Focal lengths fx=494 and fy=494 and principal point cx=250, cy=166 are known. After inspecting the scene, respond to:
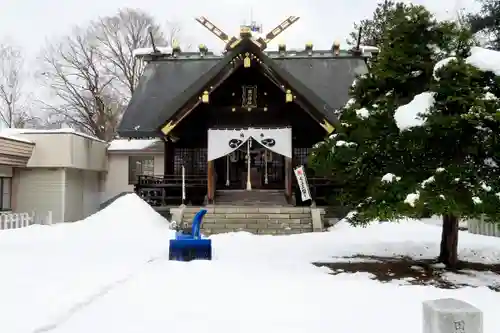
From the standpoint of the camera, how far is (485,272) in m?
8.61

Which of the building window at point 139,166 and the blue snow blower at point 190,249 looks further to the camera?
the building window at point 139,166

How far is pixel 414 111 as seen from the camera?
816cm

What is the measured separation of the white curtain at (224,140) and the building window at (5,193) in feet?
25.7

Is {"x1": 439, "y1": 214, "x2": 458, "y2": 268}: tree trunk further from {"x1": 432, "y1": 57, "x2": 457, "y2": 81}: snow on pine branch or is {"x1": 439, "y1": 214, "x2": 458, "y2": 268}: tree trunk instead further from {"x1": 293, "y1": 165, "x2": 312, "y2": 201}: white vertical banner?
{"x1": 293, "y1": 165, "x2": 312, "y2": 201}: white vertical banner

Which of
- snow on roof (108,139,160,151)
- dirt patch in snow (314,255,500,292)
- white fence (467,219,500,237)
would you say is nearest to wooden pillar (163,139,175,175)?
snow on roof (108,139,160,151)

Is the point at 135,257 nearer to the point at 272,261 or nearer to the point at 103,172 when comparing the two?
the point at 272,261

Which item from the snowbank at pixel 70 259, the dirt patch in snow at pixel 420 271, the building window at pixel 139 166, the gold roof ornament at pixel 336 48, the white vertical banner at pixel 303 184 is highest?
the gold roof ornament at pixel 336 48

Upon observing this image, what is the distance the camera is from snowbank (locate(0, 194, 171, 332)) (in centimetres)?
553

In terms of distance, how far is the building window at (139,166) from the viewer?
23016mm

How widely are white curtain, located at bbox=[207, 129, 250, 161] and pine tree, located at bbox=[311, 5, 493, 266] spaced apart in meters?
7.58

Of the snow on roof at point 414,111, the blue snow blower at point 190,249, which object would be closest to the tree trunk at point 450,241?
the snow on roof at point 414,111

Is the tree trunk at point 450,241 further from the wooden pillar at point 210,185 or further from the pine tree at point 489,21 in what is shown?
the pine tree at point 489,21

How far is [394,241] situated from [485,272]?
4.35 meters

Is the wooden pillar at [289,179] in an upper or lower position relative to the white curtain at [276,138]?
lower
